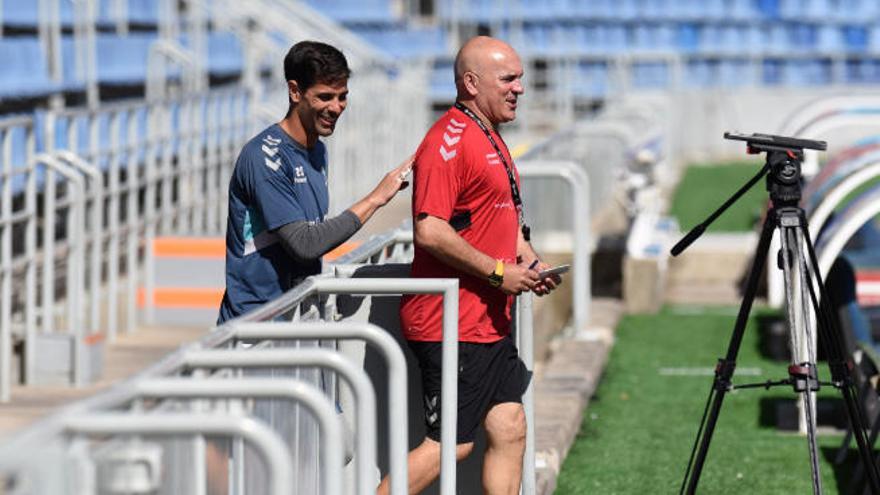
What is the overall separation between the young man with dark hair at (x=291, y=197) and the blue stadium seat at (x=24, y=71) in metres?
9.61

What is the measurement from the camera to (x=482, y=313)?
19.7 feet

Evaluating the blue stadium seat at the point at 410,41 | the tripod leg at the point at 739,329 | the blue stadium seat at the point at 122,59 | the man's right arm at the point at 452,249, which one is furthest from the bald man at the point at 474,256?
the blue stadium seat at the point at 410,41

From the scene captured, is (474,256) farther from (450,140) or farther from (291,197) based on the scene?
(291,197)

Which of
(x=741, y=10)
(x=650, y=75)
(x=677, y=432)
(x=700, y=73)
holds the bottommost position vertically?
(x=677, y=432)

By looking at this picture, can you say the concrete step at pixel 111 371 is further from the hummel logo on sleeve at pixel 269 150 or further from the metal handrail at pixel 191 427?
the metal handrail at pixel 191 427

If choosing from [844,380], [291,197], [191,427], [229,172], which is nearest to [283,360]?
[191,427]

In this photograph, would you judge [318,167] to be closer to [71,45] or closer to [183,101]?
[183,101]

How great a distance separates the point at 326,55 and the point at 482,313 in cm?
90

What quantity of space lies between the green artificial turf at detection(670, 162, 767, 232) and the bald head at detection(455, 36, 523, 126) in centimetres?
1416

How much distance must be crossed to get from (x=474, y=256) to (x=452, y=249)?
2.8 inches

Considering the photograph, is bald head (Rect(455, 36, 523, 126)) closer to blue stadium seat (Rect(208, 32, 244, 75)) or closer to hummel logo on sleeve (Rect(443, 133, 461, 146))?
hummel logo on sleeve (Rect(443, 133, 461, 146))

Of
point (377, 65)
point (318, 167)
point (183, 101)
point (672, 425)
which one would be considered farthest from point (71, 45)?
point (318, 167)

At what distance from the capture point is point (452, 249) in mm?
5766

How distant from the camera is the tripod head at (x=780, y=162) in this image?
5.91m
